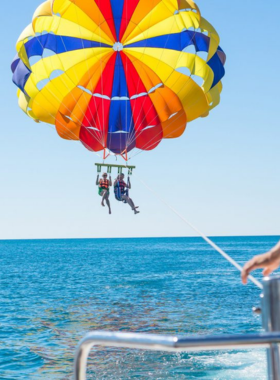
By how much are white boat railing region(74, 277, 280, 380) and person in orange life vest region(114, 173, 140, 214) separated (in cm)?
968

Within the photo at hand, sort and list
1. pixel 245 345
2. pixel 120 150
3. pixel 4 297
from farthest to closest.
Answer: pixel 4 297 → pixel 120 150 → pixel 245 345

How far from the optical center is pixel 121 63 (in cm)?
1198

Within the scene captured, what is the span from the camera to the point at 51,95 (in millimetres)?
11797

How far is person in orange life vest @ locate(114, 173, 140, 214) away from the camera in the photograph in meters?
11.3

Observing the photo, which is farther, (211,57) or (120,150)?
(120,150)

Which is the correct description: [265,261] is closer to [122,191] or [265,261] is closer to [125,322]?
[122,191]

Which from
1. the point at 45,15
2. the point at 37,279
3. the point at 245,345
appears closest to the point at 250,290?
the point at 37,279

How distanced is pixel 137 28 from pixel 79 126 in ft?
8.91

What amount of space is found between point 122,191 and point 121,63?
3.09m

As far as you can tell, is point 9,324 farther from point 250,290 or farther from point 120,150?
point 250,290

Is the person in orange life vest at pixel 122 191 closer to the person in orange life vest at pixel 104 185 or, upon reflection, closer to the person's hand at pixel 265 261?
the person in orange life vest at pixel 104 185

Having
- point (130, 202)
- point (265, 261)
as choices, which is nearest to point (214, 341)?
point (265, 261)

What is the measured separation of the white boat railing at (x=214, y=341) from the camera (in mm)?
1406

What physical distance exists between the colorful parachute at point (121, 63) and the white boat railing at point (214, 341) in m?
10.1
